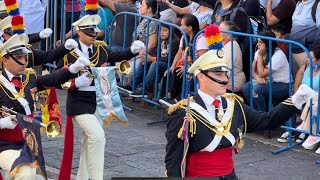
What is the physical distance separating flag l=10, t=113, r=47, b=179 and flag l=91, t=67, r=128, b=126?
1.58 m

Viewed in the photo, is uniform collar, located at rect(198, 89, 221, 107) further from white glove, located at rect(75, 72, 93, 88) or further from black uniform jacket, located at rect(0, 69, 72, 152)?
→ white glove, located at rect(75, 72, 93, 88)

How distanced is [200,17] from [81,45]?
138 inches

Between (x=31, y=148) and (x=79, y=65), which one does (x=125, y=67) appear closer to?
(x=79, y=65)

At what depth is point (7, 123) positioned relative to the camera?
24.0ft

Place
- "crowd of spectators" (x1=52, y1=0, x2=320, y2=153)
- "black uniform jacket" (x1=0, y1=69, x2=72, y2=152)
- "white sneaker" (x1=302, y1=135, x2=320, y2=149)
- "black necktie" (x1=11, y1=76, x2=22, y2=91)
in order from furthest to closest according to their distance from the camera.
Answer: "crowd of spectators" (x1=52, y1=0, x2=320, y2=153)
"white sneaker" (x1=302, y1=135, x2=320, y2=149)
"black necktie" (x1=11, y1=76, x2=22, y2=91)
"black uniform jacket" (x1=0, y1=69, x2=72, y2=152)

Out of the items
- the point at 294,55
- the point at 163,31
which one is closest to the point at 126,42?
the point at 163,31

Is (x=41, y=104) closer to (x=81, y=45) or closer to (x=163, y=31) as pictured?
(x=81, y=45)

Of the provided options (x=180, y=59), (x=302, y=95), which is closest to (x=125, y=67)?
(x=180, y=59)

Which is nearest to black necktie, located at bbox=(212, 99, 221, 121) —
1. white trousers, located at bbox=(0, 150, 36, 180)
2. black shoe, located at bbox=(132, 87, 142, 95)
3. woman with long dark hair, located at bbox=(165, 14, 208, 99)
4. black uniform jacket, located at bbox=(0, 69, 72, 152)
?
white trousers, located at bbox=(0, 150, 36, 180)

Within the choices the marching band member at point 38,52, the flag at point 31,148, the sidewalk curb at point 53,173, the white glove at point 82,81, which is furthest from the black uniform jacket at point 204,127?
the sidewalk curb at point 53,173

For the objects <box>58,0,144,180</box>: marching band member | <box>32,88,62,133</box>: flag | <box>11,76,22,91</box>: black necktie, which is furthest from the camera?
<box>58,0,144,180</box>: marching band member

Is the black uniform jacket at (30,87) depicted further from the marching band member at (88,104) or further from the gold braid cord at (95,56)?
the gold braid cord at (95,56)

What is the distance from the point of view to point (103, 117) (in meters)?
8.95

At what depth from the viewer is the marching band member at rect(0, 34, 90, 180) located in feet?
24.4
